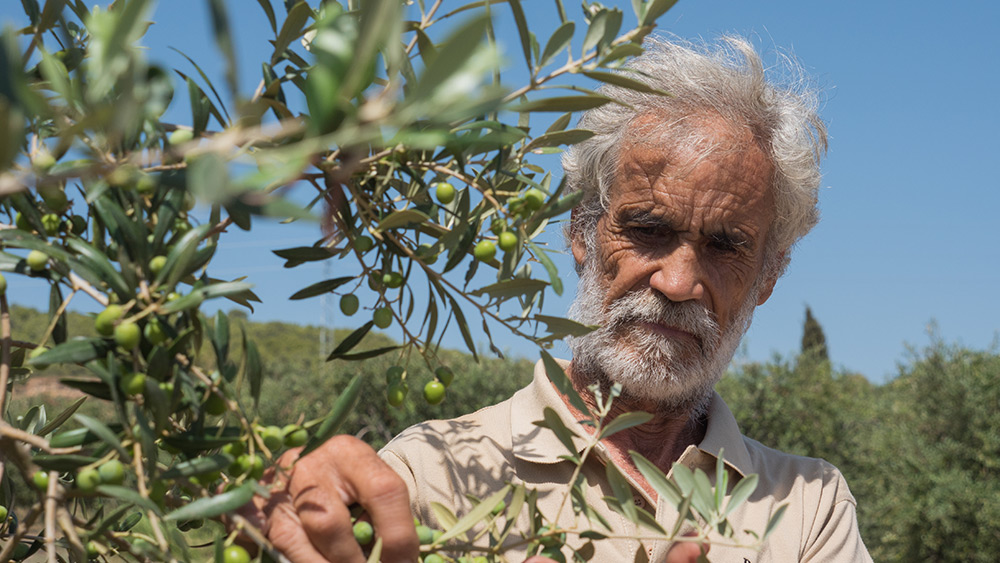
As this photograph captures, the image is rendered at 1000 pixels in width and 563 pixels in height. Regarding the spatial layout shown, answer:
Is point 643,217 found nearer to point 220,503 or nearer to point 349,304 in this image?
point 349,304

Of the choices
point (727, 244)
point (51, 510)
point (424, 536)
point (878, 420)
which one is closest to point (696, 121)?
point (727, 244)

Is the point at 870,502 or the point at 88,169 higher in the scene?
the point at 870,502

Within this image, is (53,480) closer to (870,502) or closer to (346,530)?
(346,530)

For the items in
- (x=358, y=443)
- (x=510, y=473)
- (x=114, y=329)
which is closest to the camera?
(x=114, y=329)

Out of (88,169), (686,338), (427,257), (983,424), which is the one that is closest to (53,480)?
(88,169)

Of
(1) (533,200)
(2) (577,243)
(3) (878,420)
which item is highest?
(3) (878,420)

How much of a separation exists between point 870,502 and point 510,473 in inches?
441

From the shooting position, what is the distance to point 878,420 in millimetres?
13680

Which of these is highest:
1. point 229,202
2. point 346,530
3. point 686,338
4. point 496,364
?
point 496,364

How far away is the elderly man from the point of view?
217cm

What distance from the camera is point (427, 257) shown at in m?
1.17

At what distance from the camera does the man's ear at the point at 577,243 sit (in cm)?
283

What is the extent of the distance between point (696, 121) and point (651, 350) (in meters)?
0.72

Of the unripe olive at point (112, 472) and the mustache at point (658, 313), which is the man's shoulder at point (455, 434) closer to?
the mustache at point (658, 313)
